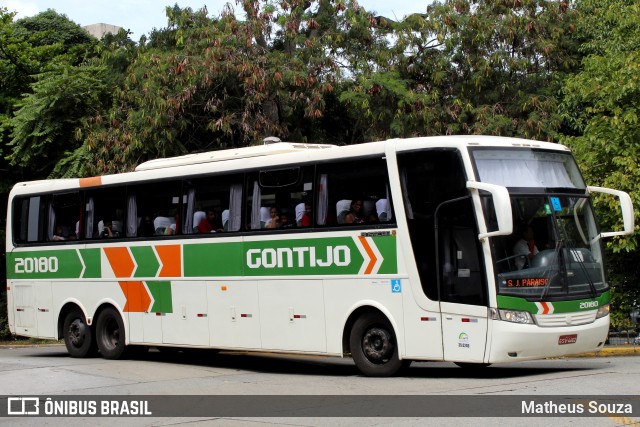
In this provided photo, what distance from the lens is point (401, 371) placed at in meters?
14.1

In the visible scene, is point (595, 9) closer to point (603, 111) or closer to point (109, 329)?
point (603, 111)

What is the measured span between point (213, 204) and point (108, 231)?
3055mm

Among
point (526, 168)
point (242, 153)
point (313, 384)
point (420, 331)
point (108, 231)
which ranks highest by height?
point (242, 153)

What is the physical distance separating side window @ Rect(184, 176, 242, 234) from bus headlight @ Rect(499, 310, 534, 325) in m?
5.08

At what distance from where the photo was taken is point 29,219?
20.5m

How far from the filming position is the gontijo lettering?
47.7 feet

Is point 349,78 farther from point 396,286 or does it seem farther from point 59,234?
point 396,286

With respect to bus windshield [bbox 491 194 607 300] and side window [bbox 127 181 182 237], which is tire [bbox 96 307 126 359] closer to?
side window [bbox 127 181 182 237]

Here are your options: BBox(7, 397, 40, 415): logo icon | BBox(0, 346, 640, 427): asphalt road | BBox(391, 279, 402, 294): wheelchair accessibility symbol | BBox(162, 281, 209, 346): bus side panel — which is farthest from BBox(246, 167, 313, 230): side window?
BBox(7, 397, 40, 415): logo icon

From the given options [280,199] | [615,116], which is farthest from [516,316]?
[615,116]

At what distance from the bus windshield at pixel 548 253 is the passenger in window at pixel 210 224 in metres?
5.40

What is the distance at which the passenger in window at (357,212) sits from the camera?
14.3 meters

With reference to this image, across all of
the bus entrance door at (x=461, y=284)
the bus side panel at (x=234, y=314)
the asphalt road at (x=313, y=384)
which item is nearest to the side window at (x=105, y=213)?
the asphalt road at (x=313, y=384)

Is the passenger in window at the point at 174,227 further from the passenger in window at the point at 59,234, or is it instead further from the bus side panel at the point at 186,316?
the passenger in window at the point at 59,234
